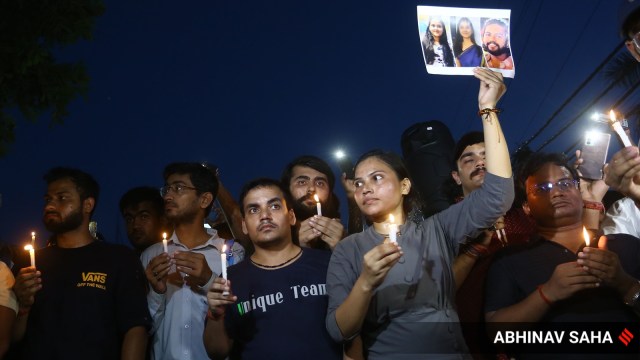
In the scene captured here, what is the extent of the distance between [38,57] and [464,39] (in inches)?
236

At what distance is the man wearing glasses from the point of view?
267 cm

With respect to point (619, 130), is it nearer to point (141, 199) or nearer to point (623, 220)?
point (623, 220)

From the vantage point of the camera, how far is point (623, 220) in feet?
11.4

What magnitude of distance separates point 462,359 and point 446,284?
370 millimetres

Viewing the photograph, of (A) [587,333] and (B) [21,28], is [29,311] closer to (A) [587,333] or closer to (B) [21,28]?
(A) [587,333]

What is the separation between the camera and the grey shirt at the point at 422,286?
2586 mm

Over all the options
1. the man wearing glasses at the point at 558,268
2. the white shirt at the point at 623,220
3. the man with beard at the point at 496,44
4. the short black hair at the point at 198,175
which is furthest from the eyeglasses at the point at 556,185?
the short black hair at the point at 198,175

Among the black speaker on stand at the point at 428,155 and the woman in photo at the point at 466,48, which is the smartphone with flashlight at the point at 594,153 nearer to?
the woman in photo at the point at 466,48

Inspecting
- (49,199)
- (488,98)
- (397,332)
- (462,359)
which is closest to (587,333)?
(462,359)

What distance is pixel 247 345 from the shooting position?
3.01 metres

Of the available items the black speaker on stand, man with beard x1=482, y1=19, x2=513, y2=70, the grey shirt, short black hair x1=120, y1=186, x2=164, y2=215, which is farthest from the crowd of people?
the black speaker on stand

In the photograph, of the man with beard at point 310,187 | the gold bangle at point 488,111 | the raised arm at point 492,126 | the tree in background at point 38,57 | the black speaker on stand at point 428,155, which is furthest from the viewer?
the tree in background at point 38,57

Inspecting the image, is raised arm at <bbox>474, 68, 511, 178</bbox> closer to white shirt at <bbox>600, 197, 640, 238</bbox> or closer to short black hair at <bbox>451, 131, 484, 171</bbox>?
short black hair at <bbox>451, 131, 484, 171</bbox>

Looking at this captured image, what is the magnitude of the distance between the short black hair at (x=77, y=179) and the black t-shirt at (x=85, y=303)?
0.43 metres
